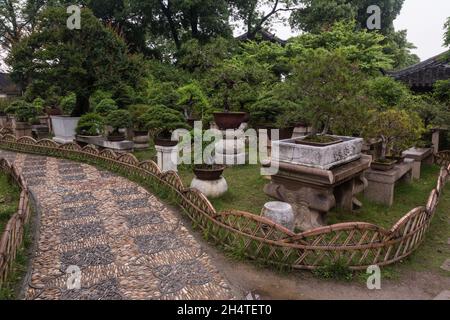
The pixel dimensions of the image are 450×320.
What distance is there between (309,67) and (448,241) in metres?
3.67

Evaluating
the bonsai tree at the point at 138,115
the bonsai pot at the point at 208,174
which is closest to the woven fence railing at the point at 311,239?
the bonsai pot at the point at 208,174

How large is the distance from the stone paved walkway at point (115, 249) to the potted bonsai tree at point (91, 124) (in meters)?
3.82

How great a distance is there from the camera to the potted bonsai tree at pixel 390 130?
6.74 meters

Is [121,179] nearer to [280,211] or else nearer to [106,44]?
[280,211]

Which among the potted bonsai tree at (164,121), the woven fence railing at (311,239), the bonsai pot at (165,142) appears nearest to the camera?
the woven fence railing at (311,239)

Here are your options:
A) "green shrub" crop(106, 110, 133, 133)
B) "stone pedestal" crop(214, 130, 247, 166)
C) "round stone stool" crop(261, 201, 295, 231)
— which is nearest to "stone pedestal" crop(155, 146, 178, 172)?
"stone pedestal" crop(214, 130, 247, 166)

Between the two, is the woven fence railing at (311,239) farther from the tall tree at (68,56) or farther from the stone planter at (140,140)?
the tall tree at (68,56)

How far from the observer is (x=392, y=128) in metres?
6.78

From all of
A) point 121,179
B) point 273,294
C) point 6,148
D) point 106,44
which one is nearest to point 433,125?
point 273,294

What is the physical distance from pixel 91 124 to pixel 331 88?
834 cm

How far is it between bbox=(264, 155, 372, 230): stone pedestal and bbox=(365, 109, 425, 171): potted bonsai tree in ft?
3.69

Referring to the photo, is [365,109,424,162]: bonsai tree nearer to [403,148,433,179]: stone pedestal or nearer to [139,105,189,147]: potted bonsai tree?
[403,148,433,179]: stone pedestal

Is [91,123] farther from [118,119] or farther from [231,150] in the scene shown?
[231,150]
